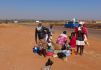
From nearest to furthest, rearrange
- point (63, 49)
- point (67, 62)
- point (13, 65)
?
point (13, 65) → point (67, 62) → point (63, 49)

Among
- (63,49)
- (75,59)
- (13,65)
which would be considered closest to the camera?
(13,65)

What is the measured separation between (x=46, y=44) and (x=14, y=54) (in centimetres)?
152

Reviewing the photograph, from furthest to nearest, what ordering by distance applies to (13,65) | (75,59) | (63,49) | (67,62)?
(63,49) → (75,59) → (67,62) → (13,65)

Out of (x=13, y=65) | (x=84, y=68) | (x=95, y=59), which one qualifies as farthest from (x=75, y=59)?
(x=13, y=65)

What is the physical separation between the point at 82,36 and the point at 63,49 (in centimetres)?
117

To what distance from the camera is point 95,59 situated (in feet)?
48.9

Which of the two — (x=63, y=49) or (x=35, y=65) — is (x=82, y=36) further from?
(x=35, y=65)

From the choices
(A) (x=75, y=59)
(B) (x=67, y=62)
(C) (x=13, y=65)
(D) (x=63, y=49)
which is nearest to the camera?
(C) (x=13, y=65)

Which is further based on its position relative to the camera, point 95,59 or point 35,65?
point 95,59

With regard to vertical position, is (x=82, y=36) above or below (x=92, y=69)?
above

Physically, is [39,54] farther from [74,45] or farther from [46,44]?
[74,45]

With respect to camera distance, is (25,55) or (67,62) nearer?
(67,62)

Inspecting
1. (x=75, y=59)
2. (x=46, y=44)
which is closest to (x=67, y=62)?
(x=75, y=59)

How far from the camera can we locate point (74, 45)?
16.3 meters
